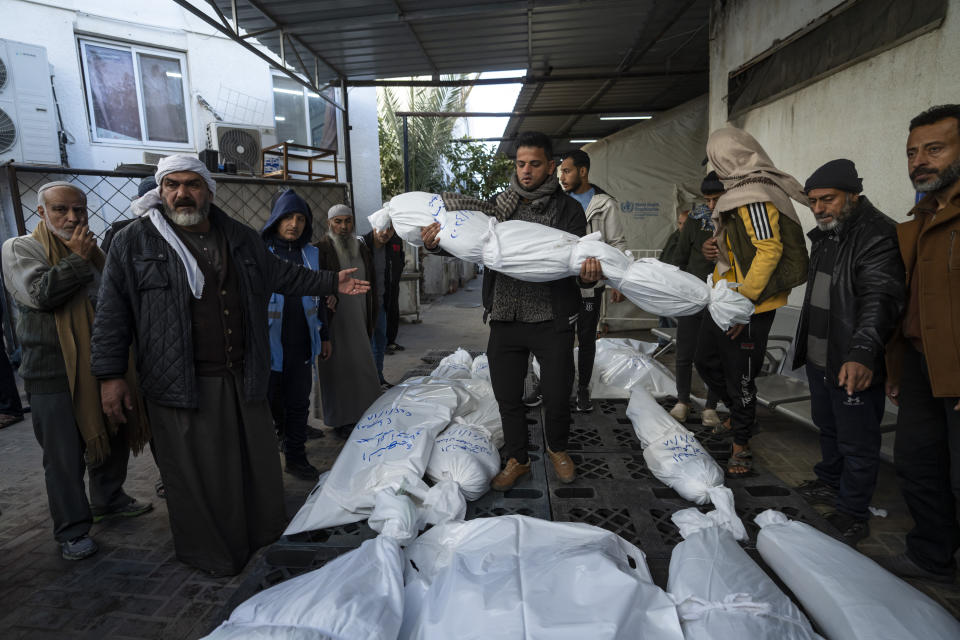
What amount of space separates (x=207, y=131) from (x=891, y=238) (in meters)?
10.2

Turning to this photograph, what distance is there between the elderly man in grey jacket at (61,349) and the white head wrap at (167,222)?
0.56 metres

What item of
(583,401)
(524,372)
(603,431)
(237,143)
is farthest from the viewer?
(237,143)

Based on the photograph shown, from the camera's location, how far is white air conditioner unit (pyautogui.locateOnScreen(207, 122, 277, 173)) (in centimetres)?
889

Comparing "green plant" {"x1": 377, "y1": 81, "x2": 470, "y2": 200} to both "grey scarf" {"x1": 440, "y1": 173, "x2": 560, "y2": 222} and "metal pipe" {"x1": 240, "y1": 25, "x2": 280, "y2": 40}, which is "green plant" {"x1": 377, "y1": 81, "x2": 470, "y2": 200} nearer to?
"metal pipe" {"x1": 240, "y1": 25, "x2": 280, "y2": 40}

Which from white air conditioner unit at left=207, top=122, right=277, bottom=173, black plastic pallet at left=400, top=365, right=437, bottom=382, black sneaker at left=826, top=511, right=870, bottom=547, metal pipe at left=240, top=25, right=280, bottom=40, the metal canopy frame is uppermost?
the metal canopy frame

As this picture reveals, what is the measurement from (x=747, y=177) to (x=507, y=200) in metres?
1.28

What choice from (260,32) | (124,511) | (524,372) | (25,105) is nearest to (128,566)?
(124,511)

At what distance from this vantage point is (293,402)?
3.26 m

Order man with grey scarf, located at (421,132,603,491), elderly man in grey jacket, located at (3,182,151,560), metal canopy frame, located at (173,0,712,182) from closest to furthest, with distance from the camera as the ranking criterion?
1. elderly man in grey jacket, located at (3,182,151,560)
2. man with grey scarf, located at (421,132,603,491)
3. metal canopy frame, located at (173,0,712,182)

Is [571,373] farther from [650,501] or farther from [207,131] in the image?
[207,131]

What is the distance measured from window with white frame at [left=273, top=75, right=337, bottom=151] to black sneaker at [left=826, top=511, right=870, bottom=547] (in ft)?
33.0

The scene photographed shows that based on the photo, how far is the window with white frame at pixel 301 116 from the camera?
10.3 m

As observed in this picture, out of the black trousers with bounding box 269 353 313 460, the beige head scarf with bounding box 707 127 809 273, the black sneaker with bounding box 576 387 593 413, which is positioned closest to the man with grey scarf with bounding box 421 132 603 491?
the beige head scarf with bounding box 707 127 809 273

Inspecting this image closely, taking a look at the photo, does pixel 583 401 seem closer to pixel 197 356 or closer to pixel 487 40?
pixel 197 356
